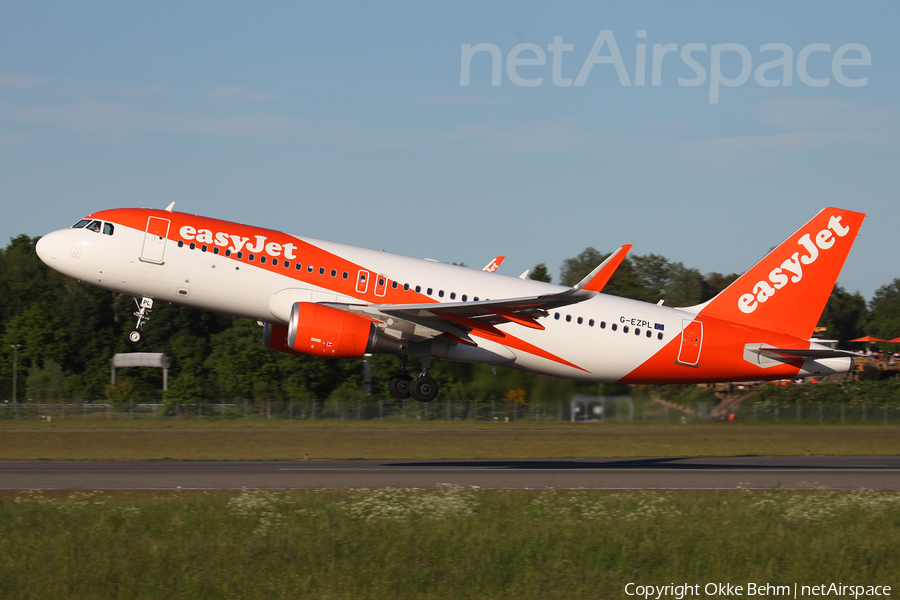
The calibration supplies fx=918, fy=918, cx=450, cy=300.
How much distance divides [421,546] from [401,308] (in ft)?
34.5

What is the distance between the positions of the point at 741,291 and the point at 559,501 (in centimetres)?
1425

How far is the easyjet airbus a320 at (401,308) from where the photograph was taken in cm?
2548

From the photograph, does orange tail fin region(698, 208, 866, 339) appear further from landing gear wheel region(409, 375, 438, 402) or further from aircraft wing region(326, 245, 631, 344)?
landing gear wheel region(409, 375, 438, 402)

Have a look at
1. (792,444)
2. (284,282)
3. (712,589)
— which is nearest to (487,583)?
(712,589)

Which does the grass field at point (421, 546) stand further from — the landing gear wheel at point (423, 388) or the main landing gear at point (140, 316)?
the landing gear wheel at point (423, 388)

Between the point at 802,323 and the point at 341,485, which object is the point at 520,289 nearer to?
the point at 341,485

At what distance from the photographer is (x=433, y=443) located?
40125mm

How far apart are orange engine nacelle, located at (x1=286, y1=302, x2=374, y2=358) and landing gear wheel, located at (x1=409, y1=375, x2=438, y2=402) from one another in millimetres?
2603

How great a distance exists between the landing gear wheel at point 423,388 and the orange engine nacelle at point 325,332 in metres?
2.60

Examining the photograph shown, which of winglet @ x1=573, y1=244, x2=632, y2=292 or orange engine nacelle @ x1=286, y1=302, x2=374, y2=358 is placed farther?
orange engine nacelle @ x1=286, y1=302, x2=374, y2=358

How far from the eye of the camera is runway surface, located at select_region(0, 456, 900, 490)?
24781 millimetres

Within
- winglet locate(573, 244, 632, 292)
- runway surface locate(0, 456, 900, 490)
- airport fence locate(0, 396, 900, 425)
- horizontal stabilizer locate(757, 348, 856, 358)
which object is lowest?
runway surface locate(0, 456, 900, 490)

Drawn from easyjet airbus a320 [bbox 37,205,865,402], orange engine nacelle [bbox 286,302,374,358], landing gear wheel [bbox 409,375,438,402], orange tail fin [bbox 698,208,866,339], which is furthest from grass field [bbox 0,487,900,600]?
orange tail fin [bbox 698,208,866,339]

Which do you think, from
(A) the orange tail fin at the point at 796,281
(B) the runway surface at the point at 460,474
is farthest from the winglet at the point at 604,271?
(A) the orange tail fin at the point at 796,281
